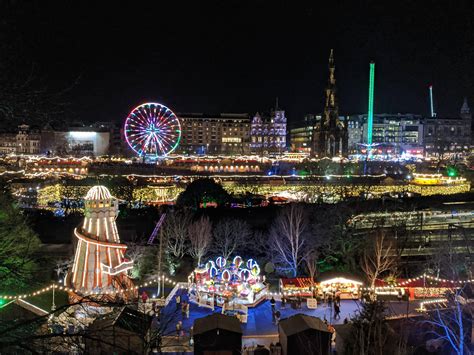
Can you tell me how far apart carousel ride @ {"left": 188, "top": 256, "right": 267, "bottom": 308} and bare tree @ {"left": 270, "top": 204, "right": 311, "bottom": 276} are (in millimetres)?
3472

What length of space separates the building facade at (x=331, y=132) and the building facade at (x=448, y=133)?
2864cm

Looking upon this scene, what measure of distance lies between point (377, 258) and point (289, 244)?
5.06 meters

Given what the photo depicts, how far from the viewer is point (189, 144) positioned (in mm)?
78250

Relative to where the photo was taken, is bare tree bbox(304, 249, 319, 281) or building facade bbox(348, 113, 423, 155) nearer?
bare tree bbox(304, 249, 319, 281)

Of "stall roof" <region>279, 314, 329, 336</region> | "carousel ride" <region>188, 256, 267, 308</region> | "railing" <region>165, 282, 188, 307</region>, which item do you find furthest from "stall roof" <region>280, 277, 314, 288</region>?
"stall roof" <region>279, 314, 329, 336</region>

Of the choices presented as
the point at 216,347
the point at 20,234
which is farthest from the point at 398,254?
the point at 20,234

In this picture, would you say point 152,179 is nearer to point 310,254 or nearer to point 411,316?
point 310,254

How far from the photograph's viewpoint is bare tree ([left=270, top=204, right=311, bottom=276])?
761 inches

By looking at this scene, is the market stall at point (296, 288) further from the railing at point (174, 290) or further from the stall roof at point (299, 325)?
the stall roof at point (299, 325)

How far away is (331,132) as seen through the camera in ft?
195

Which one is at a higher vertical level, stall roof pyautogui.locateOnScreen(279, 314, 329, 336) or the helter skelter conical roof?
the helter skelter conical roof

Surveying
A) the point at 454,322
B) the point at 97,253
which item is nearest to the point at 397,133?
the point at 454,322

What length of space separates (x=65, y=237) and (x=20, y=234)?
34.9 ft

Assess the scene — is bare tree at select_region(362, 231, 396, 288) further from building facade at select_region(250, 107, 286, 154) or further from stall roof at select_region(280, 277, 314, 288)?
building facade at select_region(250, 107, 286, 154)
